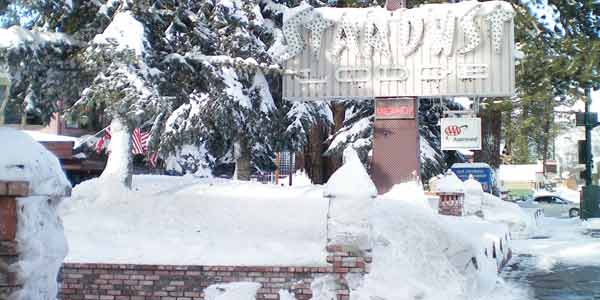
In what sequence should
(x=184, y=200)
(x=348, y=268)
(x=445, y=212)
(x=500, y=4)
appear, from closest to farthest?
(x=348, y=268), (x=184, y=200), (x=445, y=212), (x=500, y=4)

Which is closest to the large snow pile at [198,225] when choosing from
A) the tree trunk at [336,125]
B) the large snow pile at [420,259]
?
the large snow pile at [420,259]

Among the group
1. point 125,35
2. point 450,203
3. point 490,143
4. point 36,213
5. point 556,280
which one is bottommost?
point 556,280

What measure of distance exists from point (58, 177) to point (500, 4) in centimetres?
1280

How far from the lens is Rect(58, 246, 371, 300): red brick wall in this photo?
7785 millimetres

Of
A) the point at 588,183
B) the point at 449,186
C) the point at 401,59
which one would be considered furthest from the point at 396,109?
the point at 588,183

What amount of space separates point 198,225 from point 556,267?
306 inches

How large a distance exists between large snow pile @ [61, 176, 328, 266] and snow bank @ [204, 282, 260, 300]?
0.85 ft

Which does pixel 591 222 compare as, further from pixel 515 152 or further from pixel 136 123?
pixel 515 152

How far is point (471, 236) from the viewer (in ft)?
35.3

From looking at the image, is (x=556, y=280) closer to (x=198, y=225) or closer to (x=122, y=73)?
(x=198, y=225)

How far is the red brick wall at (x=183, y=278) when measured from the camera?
779 cm

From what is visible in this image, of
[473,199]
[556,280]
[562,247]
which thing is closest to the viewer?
[556,280]

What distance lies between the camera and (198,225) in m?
9.51

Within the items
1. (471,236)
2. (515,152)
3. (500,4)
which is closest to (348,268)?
(471,236)
